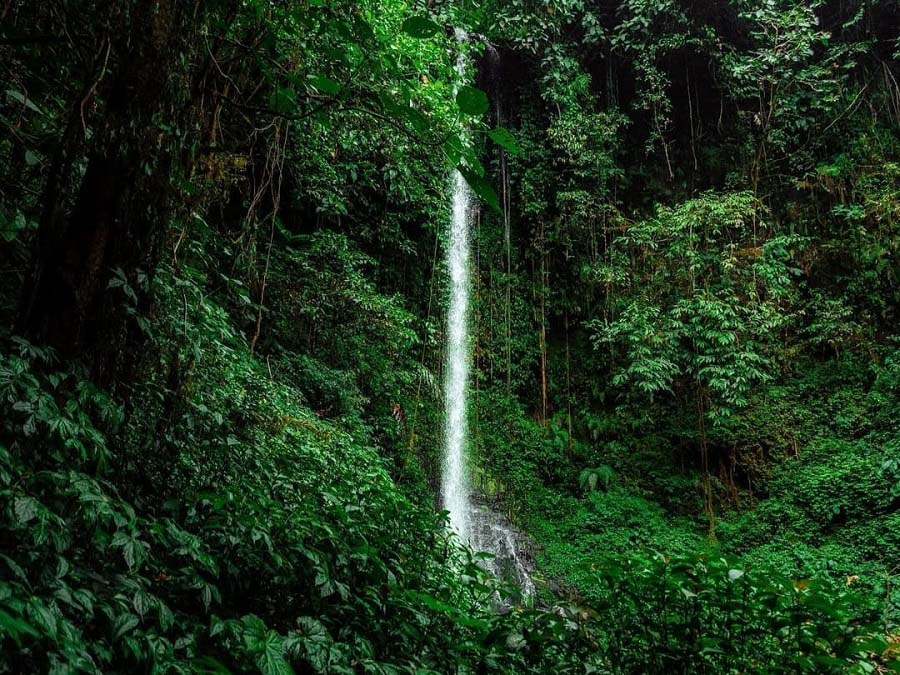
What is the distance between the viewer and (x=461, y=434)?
983cm

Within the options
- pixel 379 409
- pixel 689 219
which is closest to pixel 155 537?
pixel 379 409

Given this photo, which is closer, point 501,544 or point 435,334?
point 501,544

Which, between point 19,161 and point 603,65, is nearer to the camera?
point 19,161

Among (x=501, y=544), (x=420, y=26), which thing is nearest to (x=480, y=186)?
(x=420, y=26)

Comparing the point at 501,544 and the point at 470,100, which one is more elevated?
the point at 470,100

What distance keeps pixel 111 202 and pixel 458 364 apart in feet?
29.6

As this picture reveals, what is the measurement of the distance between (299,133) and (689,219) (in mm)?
6203

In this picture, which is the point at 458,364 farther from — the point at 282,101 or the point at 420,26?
the point at 420,26

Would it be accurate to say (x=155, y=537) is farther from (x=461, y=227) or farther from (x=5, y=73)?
(x=461, y=227)

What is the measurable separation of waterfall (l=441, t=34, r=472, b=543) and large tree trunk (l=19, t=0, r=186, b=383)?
7.30 metres

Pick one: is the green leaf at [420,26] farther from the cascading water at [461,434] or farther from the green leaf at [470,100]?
the cascading water at [461,434]

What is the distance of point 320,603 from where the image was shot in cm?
193

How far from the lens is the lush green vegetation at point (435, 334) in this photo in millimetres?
1611

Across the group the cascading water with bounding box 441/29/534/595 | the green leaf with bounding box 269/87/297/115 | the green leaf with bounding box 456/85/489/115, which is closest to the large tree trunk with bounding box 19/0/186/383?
the green leaf with bounding box 269/87/297/115
